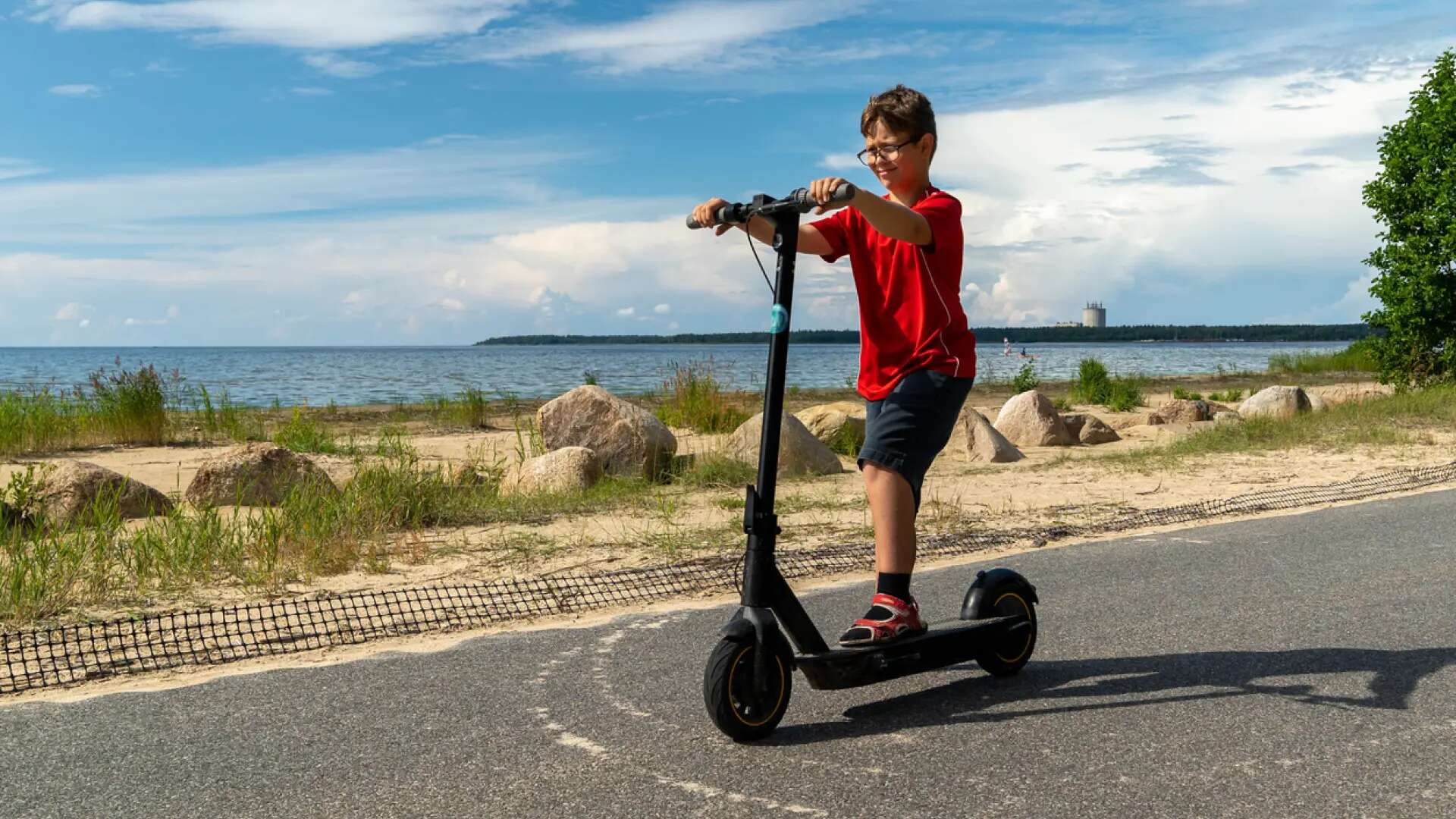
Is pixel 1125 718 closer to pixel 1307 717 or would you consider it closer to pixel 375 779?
pixel 1307 717

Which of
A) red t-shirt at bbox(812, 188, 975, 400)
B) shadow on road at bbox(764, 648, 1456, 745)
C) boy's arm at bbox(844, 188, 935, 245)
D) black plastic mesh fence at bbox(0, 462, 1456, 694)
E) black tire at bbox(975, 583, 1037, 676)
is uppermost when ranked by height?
boy's arm at bbox(844, 188, 935, 245)

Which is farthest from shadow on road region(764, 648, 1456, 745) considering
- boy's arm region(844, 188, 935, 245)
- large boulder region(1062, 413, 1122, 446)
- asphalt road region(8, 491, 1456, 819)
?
large boulder region(1062, 413, 1122, 446)

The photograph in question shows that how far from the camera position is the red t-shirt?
13.3 ft

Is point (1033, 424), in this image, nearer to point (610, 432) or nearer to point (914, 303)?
point (610, 432)

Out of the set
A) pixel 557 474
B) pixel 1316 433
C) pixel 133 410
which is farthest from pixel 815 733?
pixel 133 410

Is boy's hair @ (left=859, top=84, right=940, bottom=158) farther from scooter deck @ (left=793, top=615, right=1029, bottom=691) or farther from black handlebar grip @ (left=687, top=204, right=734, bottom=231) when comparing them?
scooter deck @ (left=793, top=615, right=1029, bottom=691)

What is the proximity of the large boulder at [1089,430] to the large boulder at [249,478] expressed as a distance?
35.1 ft

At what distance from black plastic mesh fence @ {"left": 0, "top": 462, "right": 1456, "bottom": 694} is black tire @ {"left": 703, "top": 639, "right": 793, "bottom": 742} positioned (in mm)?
682

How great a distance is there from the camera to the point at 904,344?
412 centimetres

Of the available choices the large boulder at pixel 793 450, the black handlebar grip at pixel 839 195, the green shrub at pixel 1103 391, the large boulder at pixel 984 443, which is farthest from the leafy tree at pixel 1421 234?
the black handlebar grip at pixel 839 195

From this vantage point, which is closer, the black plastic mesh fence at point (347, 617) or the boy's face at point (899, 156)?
the boy's face at point (899, 156)

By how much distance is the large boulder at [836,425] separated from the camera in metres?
14.1

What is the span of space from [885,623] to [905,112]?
1724 mm

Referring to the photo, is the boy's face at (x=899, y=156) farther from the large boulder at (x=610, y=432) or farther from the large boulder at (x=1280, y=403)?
the large boulder at (x=1280, y=403)
